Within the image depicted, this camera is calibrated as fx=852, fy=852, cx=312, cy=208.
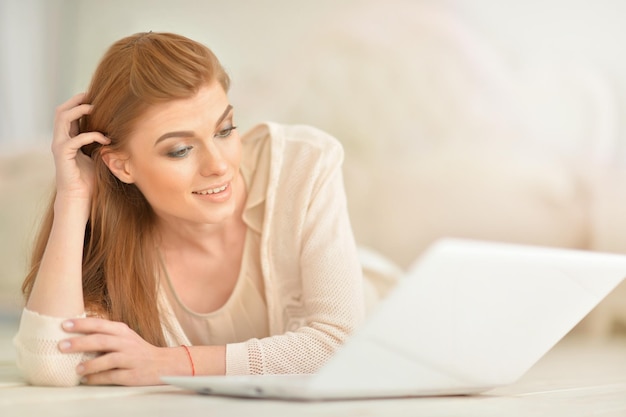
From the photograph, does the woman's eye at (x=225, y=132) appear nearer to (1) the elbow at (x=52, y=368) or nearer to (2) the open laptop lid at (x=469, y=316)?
(1) the elbow at (x=52, y=368)

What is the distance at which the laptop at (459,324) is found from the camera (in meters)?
1.00

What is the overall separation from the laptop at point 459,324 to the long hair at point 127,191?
56 cm

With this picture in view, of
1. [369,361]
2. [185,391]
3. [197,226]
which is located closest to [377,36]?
[197,226]

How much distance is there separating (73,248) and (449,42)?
224cm

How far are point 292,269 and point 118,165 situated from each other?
0.44 meters

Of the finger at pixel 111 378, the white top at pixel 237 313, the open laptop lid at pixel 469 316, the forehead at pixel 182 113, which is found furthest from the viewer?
the white top at pixel 237 313

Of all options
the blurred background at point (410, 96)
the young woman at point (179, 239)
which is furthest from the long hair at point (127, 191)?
the blurred background at point (410, 96)

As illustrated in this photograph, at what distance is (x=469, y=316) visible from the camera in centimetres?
108

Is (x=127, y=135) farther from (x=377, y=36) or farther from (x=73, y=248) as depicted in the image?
(x=377, y=36)

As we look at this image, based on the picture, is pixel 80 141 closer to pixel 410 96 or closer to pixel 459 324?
pixel 459 324

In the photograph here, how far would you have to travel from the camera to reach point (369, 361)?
1055mm

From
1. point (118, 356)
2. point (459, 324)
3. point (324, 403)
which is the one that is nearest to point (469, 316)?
point (459, 324)

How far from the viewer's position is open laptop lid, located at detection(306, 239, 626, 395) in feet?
3.27

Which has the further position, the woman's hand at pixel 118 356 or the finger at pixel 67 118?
the finger at pixel 67 118
